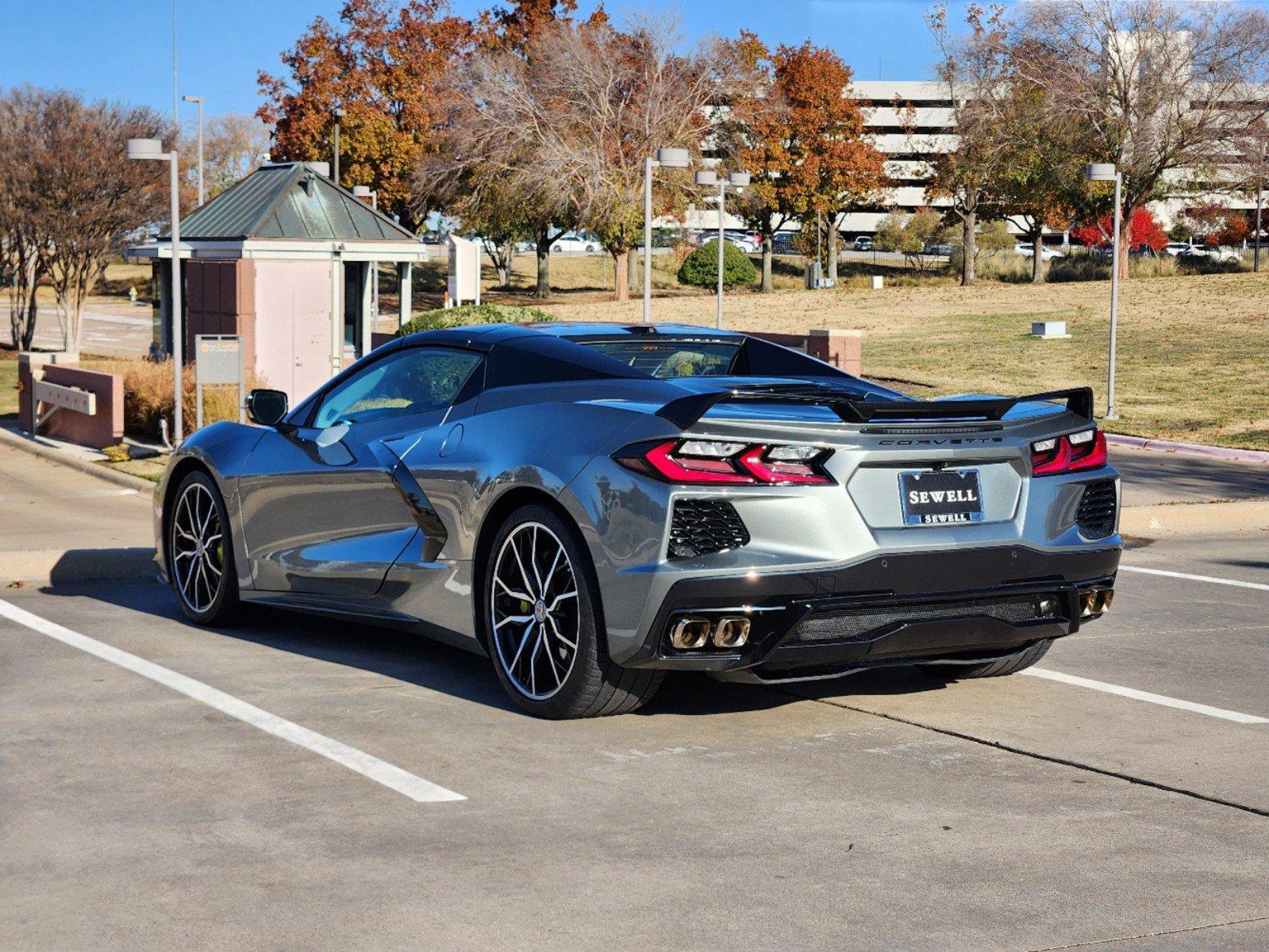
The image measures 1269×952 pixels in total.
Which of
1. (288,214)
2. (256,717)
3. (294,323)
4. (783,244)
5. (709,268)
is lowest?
(256,717)

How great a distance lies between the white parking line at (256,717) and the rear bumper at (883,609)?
889 mm

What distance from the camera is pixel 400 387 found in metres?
7.37

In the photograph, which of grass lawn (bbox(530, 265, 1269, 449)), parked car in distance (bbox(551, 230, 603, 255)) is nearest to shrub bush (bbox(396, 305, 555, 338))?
grass lawn (bbox(530, 265, 1269, 449))

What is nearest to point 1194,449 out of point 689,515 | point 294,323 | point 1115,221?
point 1115,221

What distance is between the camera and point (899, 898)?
4316 mm

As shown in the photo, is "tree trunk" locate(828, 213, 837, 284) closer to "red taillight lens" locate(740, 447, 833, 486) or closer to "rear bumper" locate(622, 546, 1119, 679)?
"rear bumper" locate(622, 546, 1119, 679)

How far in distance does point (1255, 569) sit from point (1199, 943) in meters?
7.23

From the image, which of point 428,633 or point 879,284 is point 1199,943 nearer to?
point 428,633

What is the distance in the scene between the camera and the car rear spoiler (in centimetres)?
573

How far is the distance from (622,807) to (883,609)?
124 centimetres

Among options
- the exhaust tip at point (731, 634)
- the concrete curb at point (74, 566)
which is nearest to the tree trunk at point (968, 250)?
the concrete curb at point (74, 566)

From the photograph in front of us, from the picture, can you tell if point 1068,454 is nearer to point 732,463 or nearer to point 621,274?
point 732,463

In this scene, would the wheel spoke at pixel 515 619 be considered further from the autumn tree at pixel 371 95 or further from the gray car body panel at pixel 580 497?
the autumn tree at pixel 371 95

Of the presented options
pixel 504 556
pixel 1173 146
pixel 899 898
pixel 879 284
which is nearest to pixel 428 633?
pixel 504 556
